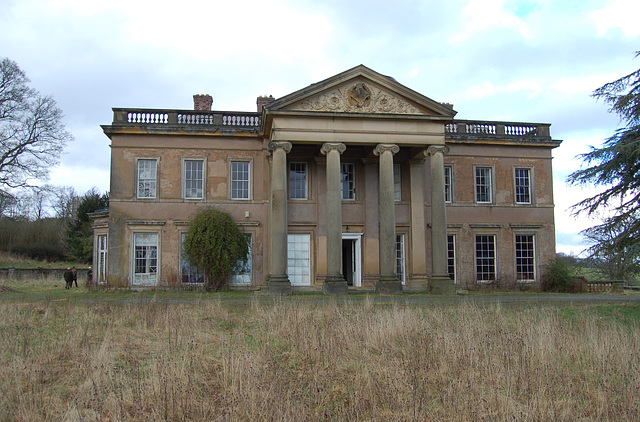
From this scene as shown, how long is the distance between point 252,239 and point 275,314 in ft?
41.6

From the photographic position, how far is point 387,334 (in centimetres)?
986

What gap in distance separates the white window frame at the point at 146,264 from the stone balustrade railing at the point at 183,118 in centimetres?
510

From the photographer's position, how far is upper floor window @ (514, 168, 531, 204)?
89.7ft

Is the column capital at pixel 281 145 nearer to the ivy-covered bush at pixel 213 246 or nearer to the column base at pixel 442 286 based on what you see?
the ivy-covered bush at pixel 213 246

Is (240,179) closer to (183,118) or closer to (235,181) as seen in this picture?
(235,181)

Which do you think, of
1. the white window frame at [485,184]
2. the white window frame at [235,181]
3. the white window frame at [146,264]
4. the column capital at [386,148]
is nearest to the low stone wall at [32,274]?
the white window frame at [146,264]

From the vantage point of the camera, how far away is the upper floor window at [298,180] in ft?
81.6

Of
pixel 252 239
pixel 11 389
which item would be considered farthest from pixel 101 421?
pixel 252 239

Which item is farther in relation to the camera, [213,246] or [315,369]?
[213,246]

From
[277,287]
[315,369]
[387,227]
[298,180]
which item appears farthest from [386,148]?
[315,369]

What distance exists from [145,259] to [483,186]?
16621mm

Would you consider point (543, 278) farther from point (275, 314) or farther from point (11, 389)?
point (11, 389)

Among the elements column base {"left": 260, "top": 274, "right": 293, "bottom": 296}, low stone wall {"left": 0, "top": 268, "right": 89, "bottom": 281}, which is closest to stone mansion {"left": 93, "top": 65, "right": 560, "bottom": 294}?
column base {"left": 260, "top": 274, "right": 293, "bottom": 296}

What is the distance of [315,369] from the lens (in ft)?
26.0
